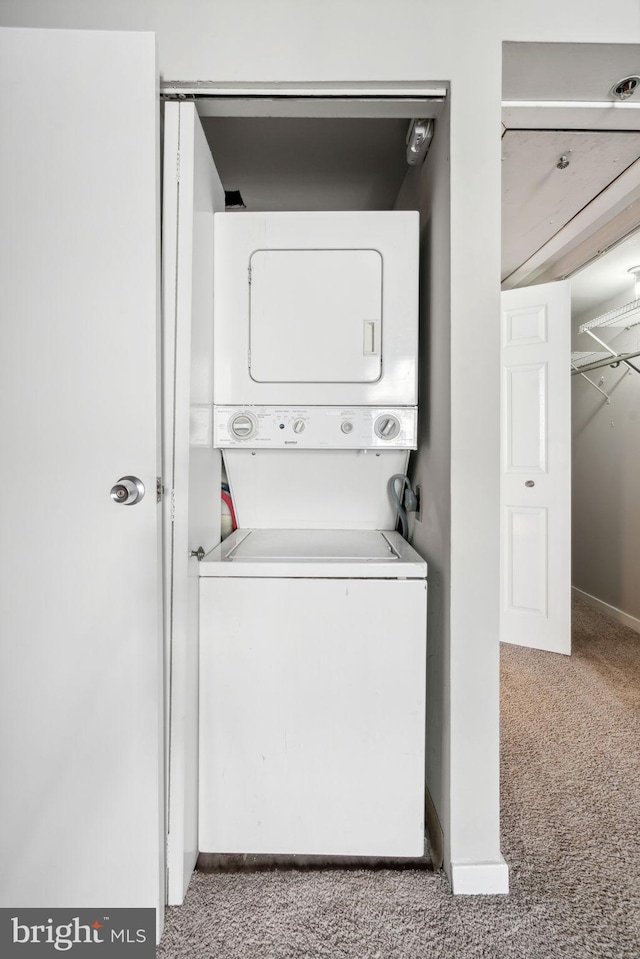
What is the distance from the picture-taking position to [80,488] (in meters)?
1.19

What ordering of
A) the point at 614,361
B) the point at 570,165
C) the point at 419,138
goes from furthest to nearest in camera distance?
the point at 614,361 < the point at 570,165 < the point at 419,138

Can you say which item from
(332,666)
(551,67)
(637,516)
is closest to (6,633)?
(332,666)

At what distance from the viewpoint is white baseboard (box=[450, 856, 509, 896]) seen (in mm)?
1291

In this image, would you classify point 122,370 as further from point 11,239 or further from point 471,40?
point 471,40

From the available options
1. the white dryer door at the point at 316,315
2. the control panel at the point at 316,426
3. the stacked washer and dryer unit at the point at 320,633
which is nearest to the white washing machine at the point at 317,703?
the stacked washer and dryer unit at the point at 320,633

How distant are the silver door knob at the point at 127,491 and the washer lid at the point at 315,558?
30cm

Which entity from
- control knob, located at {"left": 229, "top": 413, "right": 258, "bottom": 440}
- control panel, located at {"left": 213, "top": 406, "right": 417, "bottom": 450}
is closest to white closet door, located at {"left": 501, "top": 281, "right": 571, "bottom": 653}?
control panel, located at {"left": 213, "top": 406, "right": 417, "bottom": 450}

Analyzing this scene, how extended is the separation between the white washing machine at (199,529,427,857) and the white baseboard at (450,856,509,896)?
12 centimetres

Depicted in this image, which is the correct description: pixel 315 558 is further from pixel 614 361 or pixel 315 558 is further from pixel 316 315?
pixel 614 361

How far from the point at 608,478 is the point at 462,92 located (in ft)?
11.3

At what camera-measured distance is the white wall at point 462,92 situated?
1.27 metres

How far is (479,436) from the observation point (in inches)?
51.9

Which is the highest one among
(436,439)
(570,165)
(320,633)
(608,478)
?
(570,165)

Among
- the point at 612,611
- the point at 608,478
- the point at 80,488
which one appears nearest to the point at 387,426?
the point at 80,488
